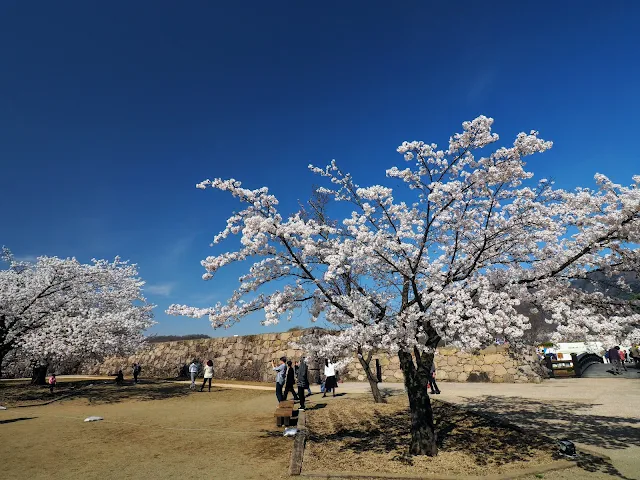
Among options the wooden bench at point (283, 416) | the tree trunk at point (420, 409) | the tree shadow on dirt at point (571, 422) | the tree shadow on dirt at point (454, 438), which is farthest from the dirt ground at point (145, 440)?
the tree shadow on dirt at point (571, 422)

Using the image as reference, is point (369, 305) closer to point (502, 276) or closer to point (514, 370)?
point (502, 276)

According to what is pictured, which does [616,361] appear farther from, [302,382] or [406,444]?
[406,444]

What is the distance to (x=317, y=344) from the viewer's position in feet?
27.6

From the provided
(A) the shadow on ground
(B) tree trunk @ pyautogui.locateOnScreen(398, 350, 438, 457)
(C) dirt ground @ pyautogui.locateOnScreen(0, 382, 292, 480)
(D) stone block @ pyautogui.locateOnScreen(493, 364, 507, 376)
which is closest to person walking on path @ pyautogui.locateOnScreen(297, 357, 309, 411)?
(C) dirt ground @ pyautogui.locateOnScreen(0, 382, 292, 480)

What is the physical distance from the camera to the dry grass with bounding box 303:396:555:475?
584 cm

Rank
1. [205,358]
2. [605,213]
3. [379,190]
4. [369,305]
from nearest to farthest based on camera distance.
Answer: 1. [605,213]
2. [379,190]
3. [369,305]
4. [205,358]

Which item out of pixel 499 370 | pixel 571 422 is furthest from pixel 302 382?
pixel 499 370

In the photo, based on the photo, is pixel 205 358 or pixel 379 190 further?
pixel 205 358

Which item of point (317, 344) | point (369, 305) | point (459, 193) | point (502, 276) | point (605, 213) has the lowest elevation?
point (317, 344)

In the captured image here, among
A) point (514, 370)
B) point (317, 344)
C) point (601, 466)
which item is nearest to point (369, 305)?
point (317, 344)

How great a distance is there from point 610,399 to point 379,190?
1109 centimetres

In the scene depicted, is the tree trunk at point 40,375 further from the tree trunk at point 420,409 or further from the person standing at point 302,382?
the tree trunk at point 420,409

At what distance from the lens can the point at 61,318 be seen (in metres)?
15.5

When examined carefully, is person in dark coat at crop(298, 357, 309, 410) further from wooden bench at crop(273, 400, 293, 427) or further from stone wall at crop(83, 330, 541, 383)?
wooden bench at crop(273, 400, 293, 427)
